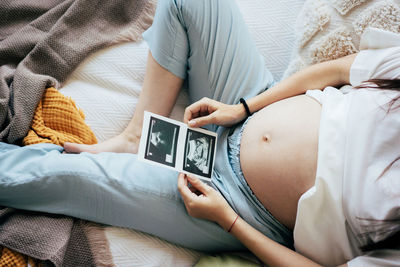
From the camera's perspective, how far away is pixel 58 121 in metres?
1.24

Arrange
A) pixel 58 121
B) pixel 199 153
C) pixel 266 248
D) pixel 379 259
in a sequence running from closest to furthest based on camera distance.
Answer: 1. pixel 379 259
2. pixel 266 248
3. pixel 199 153
4. pixel 58 121

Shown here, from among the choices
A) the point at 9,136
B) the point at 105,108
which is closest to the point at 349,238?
the point at 105,108

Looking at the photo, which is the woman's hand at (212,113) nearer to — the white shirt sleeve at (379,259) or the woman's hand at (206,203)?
the woman's hand at (206,203)

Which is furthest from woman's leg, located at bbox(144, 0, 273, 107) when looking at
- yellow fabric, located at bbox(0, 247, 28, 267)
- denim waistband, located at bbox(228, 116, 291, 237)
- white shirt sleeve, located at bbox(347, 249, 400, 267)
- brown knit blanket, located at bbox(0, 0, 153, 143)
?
yellow fabric, located at bbox(0, 247, 28, 267)

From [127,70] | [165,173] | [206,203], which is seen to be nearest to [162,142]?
[165,173]

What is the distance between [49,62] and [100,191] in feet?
1.82

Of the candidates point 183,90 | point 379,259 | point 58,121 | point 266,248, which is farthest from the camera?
point 183,90

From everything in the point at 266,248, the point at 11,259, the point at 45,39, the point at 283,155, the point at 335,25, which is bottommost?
the point at 11,259

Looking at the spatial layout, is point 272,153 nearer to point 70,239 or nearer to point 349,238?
point 349,238

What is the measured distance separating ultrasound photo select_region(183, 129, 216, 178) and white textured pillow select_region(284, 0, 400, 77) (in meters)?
0.45

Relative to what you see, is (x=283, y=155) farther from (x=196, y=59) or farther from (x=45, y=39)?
(x=45, y=39)

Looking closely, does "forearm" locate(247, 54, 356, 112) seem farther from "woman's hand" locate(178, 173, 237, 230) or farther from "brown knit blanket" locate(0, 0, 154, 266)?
"brown knit blanket" locate(0, 0, 154, 266)

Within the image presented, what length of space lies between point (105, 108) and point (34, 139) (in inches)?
10.5

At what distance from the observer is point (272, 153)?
3.38 feet
